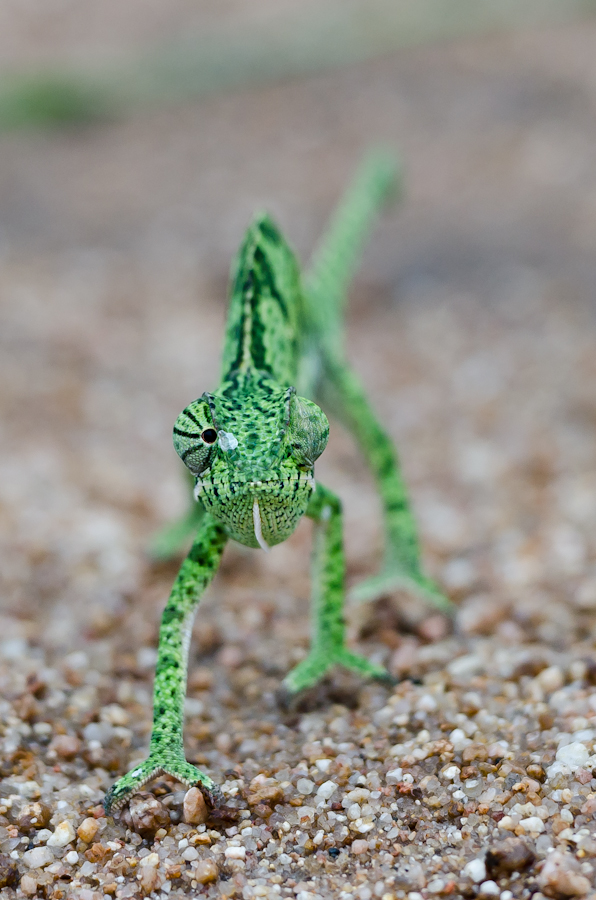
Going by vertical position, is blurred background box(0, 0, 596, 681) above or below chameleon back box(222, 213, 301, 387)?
above

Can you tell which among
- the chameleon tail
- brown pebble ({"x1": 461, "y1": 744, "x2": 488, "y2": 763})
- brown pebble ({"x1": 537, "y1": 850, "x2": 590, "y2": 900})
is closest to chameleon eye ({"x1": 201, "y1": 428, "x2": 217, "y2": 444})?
brown pebble ({"x1": 461, "y1": 744, "x2": 488, "y2": 763})

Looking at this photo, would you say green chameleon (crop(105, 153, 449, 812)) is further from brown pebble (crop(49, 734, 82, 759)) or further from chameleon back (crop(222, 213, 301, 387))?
brown pebble (crop(49, 734, 82, 759))

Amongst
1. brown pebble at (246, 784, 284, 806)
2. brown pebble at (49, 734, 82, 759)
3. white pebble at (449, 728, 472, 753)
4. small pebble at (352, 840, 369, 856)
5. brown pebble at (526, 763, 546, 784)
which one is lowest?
small pebble at (352, 840, 369, 856)

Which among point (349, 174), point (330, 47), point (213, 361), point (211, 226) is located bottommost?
point (213, 361)

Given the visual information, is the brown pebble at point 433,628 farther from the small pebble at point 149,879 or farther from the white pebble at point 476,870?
the small pebble at point 149,879

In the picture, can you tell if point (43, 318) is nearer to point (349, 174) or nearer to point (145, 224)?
point (145, 224)

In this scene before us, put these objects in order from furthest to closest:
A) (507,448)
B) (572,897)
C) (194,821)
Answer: (507,448) < (194,821) < (572,897)

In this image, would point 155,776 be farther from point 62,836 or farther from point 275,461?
point 275,461

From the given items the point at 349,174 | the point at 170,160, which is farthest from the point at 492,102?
the point at 170,160
